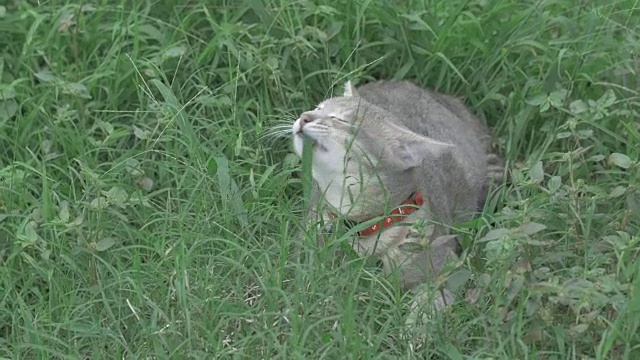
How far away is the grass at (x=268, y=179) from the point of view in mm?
4375

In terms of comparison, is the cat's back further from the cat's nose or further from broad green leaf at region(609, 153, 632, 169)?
broad green leaf at region(609, 153, 632, 169)

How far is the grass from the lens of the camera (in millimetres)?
4375

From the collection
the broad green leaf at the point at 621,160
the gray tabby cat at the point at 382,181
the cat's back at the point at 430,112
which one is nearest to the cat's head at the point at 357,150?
the gray tabby cat at the point at 382,181

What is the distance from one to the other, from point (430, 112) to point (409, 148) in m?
0.78

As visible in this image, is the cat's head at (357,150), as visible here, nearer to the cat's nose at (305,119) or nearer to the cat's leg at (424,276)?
the cat's nose at (305,119)

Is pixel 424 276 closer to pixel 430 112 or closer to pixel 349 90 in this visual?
pixel 349 90

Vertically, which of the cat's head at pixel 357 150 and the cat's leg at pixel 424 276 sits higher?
the cat's head at pixel 357 150

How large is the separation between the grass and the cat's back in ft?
0.42

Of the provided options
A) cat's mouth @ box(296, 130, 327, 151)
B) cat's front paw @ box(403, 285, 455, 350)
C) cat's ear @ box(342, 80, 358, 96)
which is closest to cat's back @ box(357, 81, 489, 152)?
cat's ear @ box(342, 80, 358, 96)

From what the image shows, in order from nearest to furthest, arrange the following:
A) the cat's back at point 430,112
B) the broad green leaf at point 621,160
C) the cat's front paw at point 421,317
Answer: the cat's front paw at point 421,317, the broad green leaf at point 621,160, the cat's back at point 430,112

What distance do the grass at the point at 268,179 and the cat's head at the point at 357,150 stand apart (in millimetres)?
232

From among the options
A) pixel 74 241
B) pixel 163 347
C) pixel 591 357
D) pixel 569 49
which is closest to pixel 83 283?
pixel 74 241

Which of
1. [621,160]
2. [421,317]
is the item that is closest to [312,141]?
[421,317]

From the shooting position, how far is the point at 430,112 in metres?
5.80
